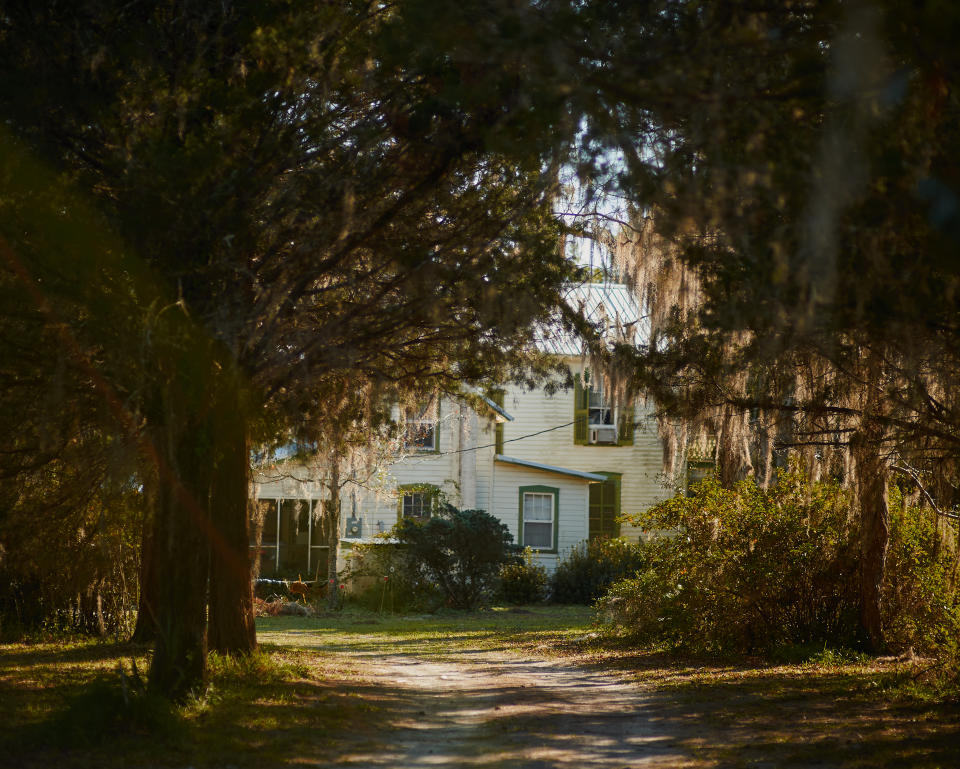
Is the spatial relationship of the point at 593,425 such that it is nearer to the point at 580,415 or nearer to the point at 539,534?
the point at 580,415

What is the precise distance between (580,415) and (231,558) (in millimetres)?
17492

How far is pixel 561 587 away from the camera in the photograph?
958 inches

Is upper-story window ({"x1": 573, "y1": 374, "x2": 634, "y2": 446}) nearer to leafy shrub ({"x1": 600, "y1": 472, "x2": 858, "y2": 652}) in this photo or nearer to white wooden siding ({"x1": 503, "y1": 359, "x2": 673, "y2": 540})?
white wooden siding ({"x1": 503, "y1": 359, "x2": 673, "y2": 540})

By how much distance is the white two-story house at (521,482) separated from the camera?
86.5 ft

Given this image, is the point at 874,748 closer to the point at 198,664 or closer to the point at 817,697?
the point at 817,697

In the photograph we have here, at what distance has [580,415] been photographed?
92.3 ft

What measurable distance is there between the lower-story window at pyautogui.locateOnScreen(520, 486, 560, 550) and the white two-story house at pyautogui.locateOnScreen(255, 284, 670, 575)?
3cm

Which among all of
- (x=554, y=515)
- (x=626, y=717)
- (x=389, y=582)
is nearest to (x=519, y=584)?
(x=389, y=582)

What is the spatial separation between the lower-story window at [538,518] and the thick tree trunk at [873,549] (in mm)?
15323

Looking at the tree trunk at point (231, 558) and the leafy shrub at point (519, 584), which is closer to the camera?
the tree trunk at point (231, 558)

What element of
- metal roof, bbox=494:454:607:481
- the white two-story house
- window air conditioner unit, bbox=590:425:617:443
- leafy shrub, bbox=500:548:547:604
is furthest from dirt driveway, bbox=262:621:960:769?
window air conditioner unit, bbox=590:425:617:443

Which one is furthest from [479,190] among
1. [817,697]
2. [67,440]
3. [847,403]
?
[817,697]

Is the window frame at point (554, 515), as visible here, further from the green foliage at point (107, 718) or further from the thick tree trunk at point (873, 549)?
the green foliage at point (107, 718)

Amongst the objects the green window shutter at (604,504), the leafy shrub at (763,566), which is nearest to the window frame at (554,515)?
the green window shutter at (604,504)
